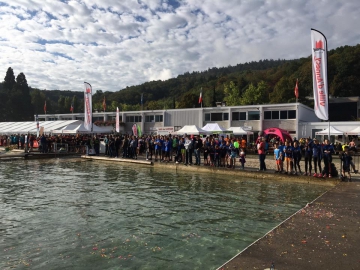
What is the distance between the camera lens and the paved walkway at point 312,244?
4566mm

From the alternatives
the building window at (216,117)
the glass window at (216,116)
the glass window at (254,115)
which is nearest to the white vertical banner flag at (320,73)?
the glass window at (254,115)

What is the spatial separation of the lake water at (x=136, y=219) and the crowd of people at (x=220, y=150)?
1.59 metres

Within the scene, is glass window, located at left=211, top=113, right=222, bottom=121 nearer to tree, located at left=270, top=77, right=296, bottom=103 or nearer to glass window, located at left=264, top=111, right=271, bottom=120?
glass window, located at left=264, top=111, right=271, bottom=120

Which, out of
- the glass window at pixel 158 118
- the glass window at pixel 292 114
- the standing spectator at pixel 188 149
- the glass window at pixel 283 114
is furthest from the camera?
the glass window at pixel 158 118

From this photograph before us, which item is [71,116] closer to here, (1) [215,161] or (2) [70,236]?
(1) [215,161]

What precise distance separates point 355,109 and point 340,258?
6581 cm

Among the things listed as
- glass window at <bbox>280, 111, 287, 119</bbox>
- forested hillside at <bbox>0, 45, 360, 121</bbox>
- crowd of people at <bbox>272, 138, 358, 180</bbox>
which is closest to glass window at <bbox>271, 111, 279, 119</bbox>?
glass window at <bbox>280, 111, 287, 119</bbox>

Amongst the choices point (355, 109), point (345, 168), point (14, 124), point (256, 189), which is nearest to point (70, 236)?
point (256, 189)

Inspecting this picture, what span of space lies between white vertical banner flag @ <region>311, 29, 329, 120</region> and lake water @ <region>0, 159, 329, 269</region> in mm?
3331

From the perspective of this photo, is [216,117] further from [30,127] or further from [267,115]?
[30,127]

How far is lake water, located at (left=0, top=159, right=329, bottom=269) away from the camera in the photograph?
5547mm

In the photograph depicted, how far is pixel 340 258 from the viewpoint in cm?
479

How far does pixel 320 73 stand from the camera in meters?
12.9

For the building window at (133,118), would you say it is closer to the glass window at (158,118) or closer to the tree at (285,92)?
the glass window at (158,118)
